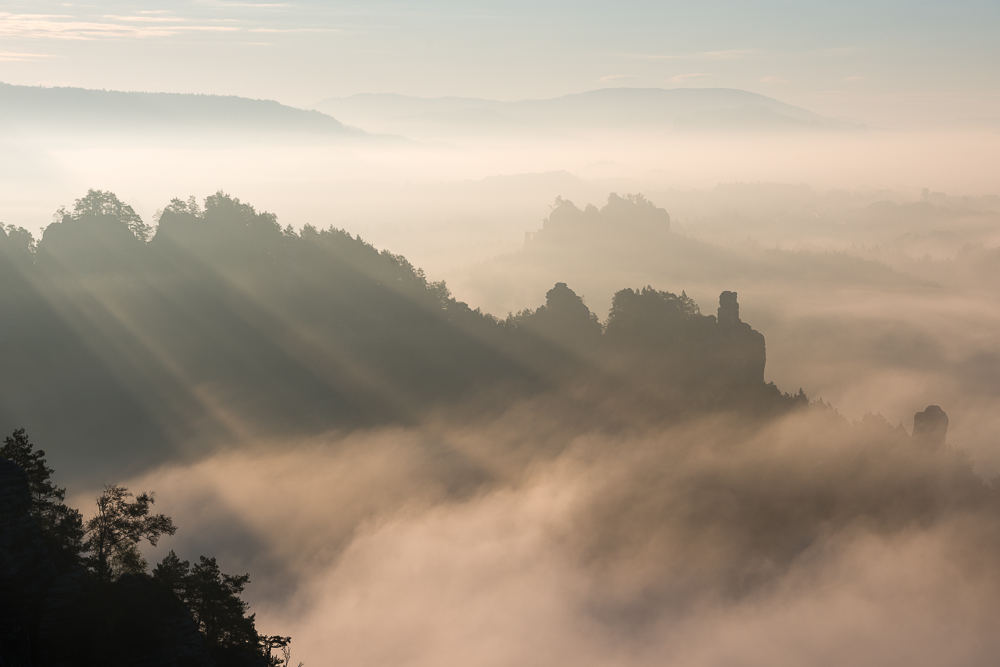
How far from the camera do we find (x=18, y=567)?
83.1 feet

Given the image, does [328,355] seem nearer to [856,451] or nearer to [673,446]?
[673,446]

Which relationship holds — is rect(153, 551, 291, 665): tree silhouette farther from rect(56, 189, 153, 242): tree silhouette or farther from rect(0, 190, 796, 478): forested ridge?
rect(56, 189, 153, 242): tree silhouette

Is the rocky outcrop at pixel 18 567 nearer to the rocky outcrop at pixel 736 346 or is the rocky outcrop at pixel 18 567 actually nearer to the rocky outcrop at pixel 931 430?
the rocky outcrop at pixel 736 346

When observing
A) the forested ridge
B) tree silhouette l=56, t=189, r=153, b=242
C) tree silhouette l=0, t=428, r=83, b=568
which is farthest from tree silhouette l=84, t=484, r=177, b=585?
tree silhouette l=56, t=189, r=153, b=242

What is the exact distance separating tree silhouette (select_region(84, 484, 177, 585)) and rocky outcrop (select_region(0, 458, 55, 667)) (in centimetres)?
273

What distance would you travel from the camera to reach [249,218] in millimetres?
79562

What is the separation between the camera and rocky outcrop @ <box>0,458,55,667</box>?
77.9ft

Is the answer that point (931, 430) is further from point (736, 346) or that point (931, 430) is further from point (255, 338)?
point (255, 338)

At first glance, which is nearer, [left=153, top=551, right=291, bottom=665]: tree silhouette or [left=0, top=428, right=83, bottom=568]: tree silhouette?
[left=0, top=428, right=83, bottom=568]: tree silhouette

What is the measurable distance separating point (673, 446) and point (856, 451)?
19.3 metres

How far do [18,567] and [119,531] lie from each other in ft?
16.0

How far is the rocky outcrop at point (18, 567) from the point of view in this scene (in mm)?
23734

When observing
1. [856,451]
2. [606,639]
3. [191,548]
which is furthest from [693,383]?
[191,548]

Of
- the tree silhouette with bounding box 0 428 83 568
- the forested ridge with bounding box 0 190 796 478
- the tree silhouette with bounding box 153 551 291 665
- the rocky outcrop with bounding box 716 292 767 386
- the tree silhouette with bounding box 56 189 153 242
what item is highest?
the tree silhouette with bounding box 56 189 153 242
